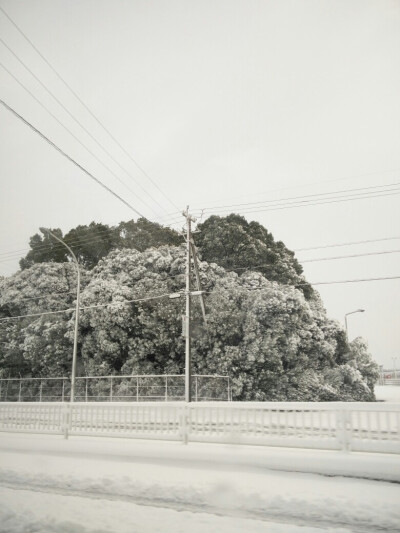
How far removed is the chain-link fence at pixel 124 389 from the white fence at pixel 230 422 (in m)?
12.9

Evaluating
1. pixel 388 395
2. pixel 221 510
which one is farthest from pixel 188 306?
pixel 388 395

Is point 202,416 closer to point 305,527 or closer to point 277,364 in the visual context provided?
point 305,527

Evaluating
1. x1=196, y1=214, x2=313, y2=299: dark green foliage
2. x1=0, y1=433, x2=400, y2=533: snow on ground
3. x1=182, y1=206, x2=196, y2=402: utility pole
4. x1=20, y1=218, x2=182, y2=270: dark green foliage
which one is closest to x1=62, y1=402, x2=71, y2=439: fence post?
x1=0, y1=433, x2=400, y2=533: snow on ground

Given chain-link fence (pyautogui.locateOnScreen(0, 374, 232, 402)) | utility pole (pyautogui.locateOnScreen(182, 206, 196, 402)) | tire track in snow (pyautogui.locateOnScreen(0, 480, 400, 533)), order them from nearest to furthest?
tire track in snow (pyautogui.locateOnScreen(0, 480, 400, 533))
utility pole (pyautogui.locateOnScreen(182, 206, 196, 402))
chain-link fence (pyautogui.locateOnScreen(0, 374, 232, 402))

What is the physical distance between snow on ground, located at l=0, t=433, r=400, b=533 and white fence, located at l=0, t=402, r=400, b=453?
0.28 meters

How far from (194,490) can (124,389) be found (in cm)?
2016

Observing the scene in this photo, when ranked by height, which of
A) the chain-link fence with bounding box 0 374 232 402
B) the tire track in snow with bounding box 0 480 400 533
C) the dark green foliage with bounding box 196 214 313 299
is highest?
the dark green foliage with bounding box 196 214 313 299

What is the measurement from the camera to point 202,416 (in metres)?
9.59

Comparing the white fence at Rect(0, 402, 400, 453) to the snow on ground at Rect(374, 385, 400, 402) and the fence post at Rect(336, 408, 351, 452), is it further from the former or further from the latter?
the snow on ground at Rect(374, 385, 400, 402)

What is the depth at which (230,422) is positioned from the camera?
9.29 meters

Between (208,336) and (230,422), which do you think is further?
(208,336)

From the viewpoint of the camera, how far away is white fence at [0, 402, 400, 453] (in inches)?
310

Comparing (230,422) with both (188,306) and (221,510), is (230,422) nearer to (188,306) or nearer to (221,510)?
Result: (221,510)

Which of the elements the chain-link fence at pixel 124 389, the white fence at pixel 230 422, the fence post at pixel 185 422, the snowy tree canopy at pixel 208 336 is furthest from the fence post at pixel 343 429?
the snowy tree canopy at pixel 208 336
